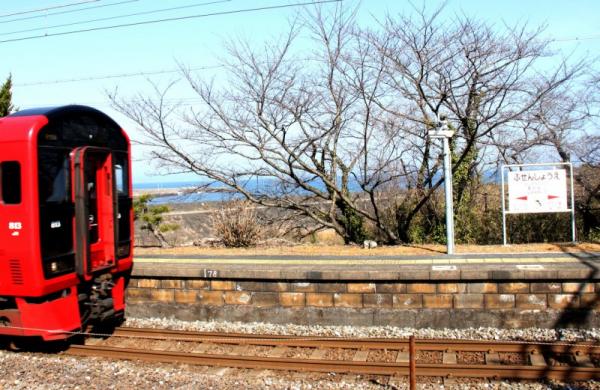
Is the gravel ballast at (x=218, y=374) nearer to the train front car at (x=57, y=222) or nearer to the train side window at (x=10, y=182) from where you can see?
the train front car at (x=57, y=222)

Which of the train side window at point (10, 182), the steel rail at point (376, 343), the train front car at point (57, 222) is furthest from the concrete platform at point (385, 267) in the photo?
the train side window at point (10, 182)

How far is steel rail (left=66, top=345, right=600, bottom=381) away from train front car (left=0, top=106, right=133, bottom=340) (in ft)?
2.44

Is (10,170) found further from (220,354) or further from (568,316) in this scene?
(568,316)

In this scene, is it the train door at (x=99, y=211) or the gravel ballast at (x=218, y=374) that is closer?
the gravel ballast at (x=218, y=374)

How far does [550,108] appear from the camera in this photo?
14.6 meters

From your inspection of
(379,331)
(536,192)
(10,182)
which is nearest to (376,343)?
(379,331)

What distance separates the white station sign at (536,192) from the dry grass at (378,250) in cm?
78

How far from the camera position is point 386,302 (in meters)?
8.19

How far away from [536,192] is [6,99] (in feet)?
47.7

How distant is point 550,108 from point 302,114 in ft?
21.3

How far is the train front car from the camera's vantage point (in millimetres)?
6695

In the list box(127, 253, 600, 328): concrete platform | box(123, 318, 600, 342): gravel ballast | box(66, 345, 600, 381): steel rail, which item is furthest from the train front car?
box(127, 253, 600, 328): concrete platform

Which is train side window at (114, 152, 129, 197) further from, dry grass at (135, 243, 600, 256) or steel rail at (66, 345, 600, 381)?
dry grass at (135, 243, 600, 256)

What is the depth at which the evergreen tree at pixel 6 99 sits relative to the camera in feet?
52.8
